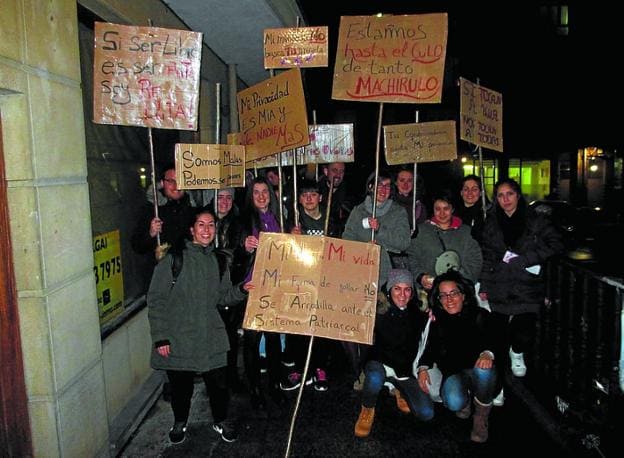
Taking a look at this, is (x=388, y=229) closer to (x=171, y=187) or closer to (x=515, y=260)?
(x=515, y=260)

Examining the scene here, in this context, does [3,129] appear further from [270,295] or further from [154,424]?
Result: [154,424]

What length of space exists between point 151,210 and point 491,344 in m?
3.18

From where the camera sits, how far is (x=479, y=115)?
17.2ft

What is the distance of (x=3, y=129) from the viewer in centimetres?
275

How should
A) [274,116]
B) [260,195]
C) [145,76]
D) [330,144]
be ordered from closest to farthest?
[145,76], [274,116], [260,195], [330,144]

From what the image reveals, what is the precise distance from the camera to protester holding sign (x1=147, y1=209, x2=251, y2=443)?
368 centimetres

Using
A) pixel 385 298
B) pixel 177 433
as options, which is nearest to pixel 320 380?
pixel 385 298

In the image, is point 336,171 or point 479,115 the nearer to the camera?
point 479,115

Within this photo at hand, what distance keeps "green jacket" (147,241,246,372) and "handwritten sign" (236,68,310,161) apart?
46.2 inches

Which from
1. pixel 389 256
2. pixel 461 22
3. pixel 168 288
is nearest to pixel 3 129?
pixel 168 288

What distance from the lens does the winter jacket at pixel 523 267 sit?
4.43 m

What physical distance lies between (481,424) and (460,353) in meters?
0.57

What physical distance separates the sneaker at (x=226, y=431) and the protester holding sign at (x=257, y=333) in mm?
510

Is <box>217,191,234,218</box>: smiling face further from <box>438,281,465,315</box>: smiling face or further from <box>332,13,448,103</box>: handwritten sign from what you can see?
<box>438,281,465,315</box>: smiling face
